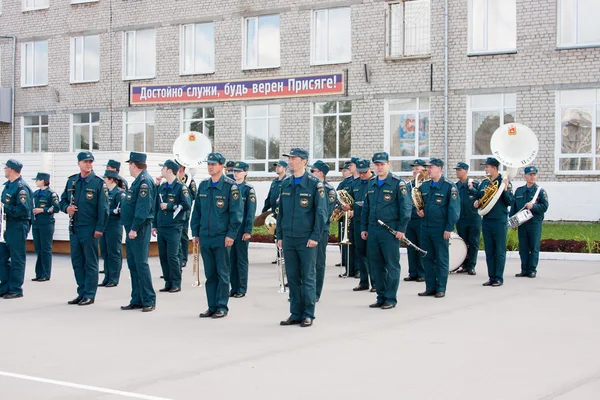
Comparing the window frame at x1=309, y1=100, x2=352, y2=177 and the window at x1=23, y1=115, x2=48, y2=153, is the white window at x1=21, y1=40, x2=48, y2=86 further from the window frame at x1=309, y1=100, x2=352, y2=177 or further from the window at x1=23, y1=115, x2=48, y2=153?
the window frame at x1=309, y1=100, x2=352, y2=177

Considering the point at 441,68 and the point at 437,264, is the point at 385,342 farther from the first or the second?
the point at 441,68

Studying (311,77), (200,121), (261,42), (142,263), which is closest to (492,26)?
(311,77)

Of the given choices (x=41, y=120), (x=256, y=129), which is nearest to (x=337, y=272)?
(x=256, y=129)

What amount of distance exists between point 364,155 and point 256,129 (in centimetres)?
455

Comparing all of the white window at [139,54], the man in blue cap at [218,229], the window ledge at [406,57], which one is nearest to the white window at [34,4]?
the white window at [139,54]

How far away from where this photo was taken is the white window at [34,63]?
114 feet

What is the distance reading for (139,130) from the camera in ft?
107

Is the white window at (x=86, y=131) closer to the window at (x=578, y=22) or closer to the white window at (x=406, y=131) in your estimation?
the white window at (x=406, y=131)

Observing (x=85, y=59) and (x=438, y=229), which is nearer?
(x=438, y=229)

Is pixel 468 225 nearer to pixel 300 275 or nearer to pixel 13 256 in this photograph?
pixel 300 275

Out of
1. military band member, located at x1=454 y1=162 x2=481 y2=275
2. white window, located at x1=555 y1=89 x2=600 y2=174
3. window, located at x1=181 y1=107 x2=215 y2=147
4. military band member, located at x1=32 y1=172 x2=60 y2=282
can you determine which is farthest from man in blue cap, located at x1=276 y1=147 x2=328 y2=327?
window, located at x1=181 y1=107 x2=215 y2=147

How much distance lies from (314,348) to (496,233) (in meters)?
6.67

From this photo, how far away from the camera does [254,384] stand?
6852 millimetres

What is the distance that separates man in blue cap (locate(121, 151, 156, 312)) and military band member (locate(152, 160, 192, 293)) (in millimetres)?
1650
